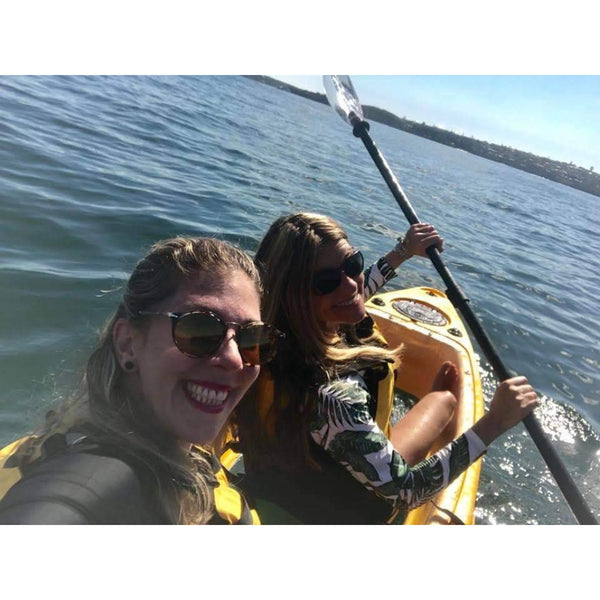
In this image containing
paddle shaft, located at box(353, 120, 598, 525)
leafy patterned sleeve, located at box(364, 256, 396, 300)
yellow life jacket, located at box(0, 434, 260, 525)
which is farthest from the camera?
leafy patterned sleeve, located at box(364, 256, 396, 300)

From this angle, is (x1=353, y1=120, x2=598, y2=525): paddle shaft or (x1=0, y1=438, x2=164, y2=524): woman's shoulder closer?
(x1=0, y1=438, x2=164, y2=524): woman's shoulder

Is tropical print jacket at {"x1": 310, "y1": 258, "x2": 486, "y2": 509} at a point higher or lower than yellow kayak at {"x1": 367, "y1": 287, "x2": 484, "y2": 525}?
higher

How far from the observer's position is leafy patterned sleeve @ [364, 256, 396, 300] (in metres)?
3.85

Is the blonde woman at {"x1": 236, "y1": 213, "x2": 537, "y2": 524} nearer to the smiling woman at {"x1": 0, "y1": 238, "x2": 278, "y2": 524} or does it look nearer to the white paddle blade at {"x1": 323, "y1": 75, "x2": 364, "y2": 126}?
the smiling woman at {"x1": 0, "y1": 238, "x2": 278, "y2": 524}

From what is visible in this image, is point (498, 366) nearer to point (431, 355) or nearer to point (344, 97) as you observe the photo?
point (431, 355)

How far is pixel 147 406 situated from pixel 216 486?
1.74ft

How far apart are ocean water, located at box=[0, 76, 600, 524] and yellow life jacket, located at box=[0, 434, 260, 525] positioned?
0.68 meters

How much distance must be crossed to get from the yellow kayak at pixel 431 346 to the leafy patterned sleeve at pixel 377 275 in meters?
0.77

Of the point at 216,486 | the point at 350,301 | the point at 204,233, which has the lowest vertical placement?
the point at 204,233

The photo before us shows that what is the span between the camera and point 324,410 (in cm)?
197

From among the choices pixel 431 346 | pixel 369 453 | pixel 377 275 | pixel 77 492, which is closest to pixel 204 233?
pixel 377 275

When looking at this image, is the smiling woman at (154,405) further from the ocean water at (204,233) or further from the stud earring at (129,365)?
the ocean water at (204,233)

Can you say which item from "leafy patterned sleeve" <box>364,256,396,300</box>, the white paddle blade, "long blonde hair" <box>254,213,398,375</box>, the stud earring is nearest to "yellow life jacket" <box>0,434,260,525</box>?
the stud earring
